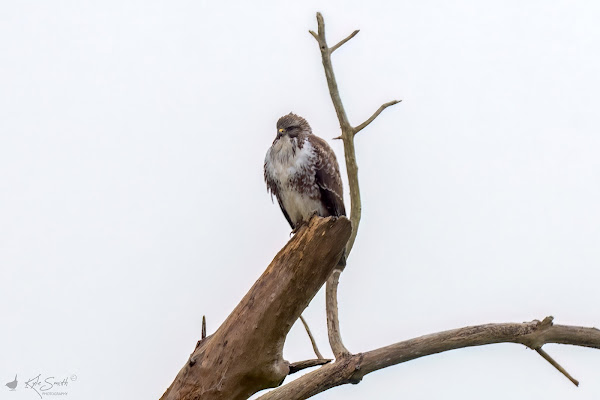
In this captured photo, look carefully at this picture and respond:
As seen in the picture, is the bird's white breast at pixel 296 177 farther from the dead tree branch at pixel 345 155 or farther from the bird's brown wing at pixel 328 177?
the dead tree branch at pixel 345 155

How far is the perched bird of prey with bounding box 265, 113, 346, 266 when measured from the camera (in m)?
6.07

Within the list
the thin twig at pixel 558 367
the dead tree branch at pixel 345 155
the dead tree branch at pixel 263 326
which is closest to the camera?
the dead tree branch at pixel 263 326

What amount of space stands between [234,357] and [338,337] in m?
1.19

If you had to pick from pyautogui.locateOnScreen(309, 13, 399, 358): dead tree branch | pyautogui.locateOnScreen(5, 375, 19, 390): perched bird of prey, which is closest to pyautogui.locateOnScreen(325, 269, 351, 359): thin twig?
pyautogui.locateOnScreen(309, 13, 399, 358): dead tree branch

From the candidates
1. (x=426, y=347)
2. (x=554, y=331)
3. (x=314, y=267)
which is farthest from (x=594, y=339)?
(x=314, y=267)

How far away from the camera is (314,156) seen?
609cm

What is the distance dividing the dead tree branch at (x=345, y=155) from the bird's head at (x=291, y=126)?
55cm

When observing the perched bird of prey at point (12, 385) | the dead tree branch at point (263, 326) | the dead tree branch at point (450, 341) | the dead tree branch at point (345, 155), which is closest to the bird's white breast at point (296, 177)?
the dead tree branch at point (345, 155)

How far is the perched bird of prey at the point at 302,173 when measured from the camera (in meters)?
6.07

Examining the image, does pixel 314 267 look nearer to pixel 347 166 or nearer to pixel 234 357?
pixel 234 357

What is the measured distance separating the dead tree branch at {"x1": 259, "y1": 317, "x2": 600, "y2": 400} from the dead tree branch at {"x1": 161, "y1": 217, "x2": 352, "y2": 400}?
0.66m

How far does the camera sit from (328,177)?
20.1 feet

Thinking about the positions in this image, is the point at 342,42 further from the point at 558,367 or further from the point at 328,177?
the point at 558,367

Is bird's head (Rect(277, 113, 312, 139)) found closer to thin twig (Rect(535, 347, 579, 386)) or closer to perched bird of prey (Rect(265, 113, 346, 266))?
perched bird of prey (Rect(265, 113, 346, 266))
